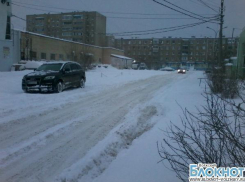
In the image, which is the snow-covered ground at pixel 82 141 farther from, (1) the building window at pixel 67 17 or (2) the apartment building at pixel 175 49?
(2) the apartment building at pixel 175 49

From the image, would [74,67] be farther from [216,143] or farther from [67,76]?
[216,143]

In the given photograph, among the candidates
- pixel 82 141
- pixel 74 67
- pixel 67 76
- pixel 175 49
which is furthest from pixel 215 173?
pixel 175 49

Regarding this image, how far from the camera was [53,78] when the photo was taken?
1466cm

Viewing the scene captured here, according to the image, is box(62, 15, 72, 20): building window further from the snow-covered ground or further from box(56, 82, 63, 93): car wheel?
the snow-covered ground

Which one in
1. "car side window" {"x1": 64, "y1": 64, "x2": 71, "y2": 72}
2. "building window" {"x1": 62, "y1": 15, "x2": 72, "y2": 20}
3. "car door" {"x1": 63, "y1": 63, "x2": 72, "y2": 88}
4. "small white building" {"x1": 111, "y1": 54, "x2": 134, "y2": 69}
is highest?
"building window" {"x1": 62, "y1": 15, "x2": 72, "y2": 20}

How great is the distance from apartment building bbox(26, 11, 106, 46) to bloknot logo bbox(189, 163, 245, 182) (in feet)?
291

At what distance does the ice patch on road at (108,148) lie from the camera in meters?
4.52

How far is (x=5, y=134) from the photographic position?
A: 680cm

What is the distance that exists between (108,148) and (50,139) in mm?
1507

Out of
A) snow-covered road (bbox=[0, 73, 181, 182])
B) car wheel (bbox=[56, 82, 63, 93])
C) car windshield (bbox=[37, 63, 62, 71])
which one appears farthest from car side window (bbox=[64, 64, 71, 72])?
snow-covered road (bbox=[0, 73, 181, 182])

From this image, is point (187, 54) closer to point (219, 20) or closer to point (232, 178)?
point (219, 20)

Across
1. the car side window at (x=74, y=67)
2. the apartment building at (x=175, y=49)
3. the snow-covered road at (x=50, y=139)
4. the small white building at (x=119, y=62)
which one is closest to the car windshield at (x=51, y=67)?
the car side window at (x=74, y=67)

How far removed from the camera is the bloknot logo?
3086mm

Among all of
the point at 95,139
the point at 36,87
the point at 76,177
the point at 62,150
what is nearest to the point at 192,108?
the point at 95,139
